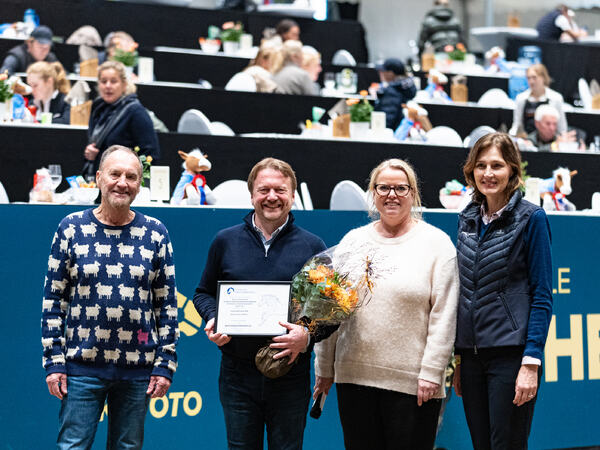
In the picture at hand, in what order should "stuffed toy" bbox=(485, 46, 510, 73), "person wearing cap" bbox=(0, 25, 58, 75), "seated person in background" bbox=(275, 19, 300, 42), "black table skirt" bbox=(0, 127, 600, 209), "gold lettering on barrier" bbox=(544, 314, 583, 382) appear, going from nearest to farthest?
"gold lettering on barrier" bbox=(544, 314, 583, 382) → "black table skirt" bbox=(0, 127, 600, 209) → "person wearing cap" bbox=(0, 25, 58, 75) → "seated person in background" bbox=(275, 19, 300, 42) → "stuffed toy" bbox=(485, 46, 510, 73)

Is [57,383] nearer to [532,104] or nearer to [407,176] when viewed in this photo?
[407,176]

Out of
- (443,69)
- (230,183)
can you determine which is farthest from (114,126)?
(443,69)

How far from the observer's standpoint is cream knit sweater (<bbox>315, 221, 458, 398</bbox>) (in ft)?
8.89

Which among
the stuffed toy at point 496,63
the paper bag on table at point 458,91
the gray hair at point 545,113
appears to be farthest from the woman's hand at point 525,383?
the stuffed toy at point 496,63

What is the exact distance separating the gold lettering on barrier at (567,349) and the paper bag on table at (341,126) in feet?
7.51

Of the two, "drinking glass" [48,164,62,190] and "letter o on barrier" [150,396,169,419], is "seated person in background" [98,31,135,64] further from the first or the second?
"letter o on barrier" [150,396,169,419]

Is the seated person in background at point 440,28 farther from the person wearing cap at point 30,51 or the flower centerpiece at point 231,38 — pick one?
the person wearing cap at point 30,51

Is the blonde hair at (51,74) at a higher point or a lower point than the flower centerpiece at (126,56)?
lower

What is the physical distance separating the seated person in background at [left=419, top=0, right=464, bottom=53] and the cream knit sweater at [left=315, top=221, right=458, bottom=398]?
28.3ft

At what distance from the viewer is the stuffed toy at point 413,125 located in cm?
637

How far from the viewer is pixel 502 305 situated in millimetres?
2738

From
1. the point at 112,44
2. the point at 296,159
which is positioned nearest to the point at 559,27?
the point at 112,44

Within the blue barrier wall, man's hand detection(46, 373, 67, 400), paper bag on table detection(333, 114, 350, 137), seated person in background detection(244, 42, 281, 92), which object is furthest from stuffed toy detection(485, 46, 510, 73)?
man's hand detection(46, 373, 67, 400)

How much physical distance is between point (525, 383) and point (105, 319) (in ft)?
4.02
